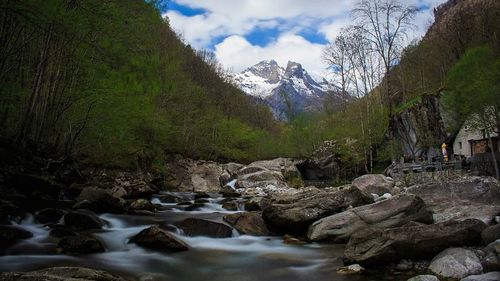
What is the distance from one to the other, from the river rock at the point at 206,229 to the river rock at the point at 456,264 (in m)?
5.72

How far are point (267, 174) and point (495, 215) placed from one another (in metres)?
22.8

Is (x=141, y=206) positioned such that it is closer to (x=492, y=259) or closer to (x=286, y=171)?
(x=492, y=259)

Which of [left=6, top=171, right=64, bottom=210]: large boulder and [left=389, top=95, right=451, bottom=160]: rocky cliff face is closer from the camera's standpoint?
[left=6, top=171, right=64, bottom=210]: large boulder

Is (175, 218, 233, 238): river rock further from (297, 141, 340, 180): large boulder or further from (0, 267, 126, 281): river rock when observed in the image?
(297, 141, 340, 180): large boulder

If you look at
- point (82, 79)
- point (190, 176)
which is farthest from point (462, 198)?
point (190, 176)

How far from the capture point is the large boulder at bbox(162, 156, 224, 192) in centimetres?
2870

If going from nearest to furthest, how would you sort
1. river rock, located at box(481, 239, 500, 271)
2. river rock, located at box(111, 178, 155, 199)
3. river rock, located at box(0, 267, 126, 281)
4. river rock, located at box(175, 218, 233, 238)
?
river rock, located at box(0, 267, 126, 281), river rock, located at box(481, 239, 500, 271), river rock, located at box(175, 218, 233, 238), river rock, located at box(111, 178, 155, 199)

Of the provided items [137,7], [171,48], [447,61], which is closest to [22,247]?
[137,7]

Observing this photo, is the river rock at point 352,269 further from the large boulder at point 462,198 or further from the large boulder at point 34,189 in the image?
the large boulder at point 34,189

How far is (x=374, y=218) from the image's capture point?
10.4 metres

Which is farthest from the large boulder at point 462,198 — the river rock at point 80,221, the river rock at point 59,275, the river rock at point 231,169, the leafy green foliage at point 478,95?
the river rock at point 231,169

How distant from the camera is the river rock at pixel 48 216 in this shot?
35.2ft

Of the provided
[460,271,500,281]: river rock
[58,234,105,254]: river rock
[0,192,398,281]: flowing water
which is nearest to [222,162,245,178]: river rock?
[0,192,398,281]: flowing water

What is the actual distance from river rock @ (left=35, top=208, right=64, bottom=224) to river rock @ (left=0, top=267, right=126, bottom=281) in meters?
5.82
